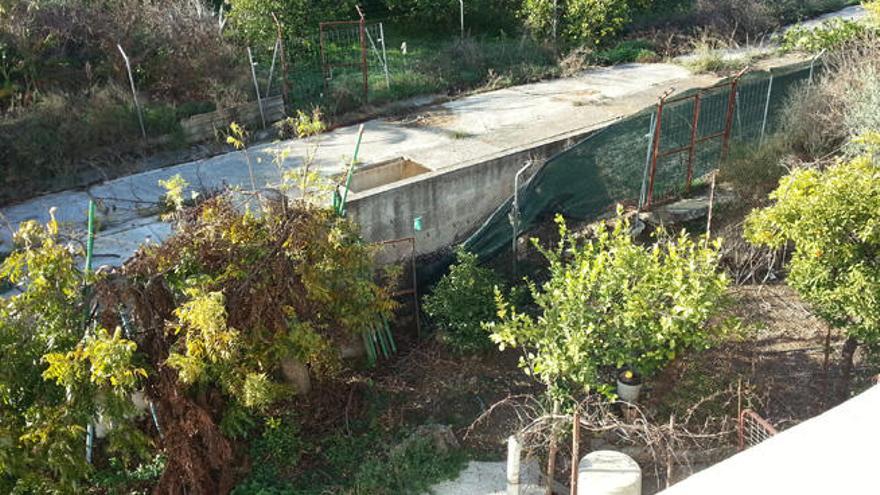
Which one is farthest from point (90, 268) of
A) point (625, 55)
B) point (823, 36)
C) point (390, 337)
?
point (823, 36)

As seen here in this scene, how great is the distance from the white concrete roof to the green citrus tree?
10.7ft

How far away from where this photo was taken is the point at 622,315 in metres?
6.33

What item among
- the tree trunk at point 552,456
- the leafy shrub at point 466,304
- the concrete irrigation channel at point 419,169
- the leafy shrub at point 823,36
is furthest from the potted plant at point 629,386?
the leafy shrub at point 823,36

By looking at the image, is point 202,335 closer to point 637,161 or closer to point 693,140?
point 637,161

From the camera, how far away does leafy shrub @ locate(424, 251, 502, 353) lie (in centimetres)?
806

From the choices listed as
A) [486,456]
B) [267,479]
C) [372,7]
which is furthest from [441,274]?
[372,7]

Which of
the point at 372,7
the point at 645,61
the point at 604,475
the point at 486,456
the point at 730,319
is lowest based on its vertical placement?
the point at 486,456

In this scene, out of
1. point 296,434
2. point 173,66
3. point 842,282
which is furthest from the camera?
point 173,66

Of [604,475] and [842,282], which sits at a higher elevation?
[842,282]

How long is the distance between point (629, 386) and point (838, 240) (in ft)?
7.31

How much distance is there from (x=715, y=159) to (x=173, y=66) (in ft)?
27.1

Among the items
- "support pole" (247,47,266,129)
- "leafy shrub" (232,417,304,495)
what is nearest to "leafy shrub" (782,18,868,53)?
"support pole" (247,47,266,129)

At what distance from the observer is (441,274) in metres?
9.06

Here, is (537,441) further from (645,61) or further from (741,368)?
(645,61)
